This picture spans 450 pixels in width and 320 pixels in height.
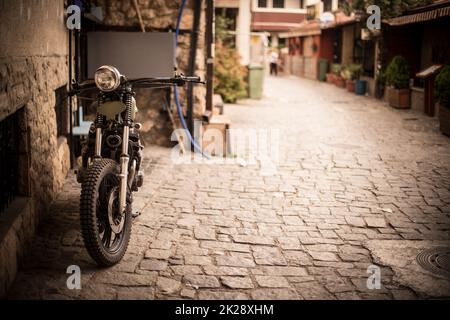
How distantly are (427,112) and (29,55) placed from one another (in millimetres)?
11822

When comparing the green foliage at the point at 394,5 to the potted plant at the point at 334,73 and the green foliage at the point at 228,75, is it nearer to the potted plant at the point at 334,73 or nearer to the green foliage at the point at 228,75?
the green foliage at the point at 228,75

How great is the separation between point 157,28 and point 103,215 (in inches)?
206

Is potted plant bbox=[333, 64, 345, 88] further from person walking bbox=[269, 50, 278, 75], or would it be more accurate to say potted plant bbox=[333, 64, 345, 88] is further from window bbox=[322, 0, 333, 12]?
person walking bbox=[269, 50, 278, 75]

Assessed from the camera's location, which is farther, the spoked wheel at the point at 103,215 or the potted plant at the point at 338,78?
the potted plant at the point at 338,78

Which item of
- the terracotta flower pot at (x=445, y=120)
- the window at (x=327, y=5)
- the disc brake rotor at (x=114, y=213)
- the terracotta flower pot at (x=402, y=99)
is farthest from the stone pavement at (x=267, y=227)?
the window at (x=327, y=5)

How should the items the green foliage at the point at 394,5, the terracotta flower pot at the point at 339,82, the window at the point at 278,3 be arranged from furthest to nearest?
the window at the point at 278,3
the terracotta flower pot at the point at 339,82
the green foliage at the point at 394,5

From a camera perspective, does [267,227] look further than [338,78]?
No

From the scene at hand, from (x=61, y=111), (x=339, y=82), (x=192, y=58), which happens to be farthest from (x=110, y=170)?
(x=339, y=82)

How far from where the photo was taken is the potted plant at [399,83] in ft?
52.0

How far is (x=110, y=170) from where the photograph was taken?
14.2 feet

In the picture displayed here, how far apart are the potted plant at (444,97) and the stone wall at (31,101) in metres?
7.76

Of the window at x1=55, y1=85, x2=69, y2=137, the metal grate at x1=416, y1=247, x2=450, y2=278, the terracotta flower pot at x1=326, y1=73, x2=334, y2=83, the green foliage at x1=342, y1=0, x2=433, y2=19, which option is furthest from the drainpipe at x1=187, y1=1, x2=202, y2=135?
the terracotta flower pot at x1=326, y1=73, x2=334, y2=83

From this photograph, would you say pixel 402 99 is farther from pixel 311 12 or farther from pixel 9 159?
pixel 311 12

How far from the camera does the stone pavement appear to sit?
395 centimetres
